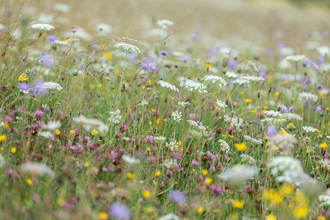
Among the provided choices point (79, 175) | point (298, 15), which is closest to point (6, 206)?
point (79, 175)

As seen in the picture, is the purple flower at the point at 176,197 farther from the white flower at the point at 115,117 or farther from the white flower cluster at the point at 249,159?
the white flower at the point at 115,117

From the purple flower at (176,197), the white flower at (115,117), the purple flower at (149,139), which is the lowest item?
the purple flower at (176,197)

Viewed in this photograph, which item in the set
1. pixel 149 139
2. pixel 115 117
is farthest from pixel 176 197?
pixel 115 117

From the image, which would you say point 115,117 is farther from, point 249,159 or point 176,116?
point 249,159

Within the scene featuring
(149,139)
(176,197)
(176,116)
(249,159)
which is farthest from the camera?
(176,116)

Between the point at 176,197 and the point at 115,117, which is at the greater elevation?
the point at 115,117

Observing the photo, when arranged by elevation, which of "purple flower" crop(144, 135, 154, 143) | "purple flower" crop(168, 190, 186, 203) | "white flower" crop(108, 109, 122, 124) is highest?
"white flower" crop(108, 109, 122, 124)

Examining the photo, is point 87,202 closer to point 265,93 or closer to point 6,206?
point 6,206

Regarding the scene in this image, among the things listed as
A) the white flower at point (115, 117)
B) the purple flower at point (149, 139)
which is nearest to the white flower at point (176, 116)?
the purple flower at point (149, 139)

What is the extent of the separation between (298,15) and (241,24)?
20.1ft

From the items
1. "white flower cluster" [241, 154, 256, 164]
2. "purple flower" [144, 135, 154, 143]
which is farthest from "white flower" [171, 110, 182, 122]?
"white flower cluster" [241, 154, 256, 164]

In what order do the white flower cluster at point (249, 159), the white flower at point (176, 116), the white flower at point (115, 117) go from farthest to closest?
the white flower at point (176, 116) < the white flower at point (115, 117) < the white flower cluster at point (249, 159)

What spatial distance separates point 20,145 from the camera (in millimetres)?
1761

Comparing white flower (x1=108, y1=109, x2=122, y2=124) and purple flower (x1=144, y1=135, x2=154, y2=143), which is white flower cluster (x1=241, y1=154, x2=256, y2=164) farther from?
white flower (x1=108, y1=109, x2=122, y2=124)
